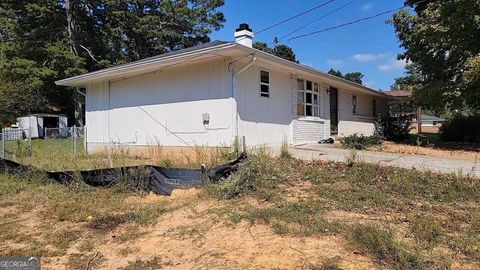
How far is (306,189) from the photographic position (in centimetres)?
623

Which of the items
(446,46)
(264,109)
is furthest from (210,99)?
(446,46)

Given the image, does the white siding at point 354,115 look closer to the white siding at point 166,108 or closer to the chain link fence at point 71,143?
the white siding at point 166,108

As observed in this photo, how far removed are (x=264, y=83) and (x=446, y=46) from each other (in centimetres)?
816

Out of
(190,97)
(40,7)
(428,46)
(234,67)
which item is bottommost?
(190,97)

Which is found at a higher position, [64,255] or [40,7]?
[40,7]

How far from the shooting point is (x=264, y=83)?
1097 centimetres

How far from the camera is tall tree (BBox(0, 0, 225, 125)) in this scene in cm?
2456

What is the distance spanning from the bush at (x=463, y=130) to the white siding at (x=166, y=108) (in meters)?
13.0

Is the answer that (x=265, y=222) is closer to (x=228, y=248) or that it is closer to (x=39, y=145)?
(x=228, y=248)

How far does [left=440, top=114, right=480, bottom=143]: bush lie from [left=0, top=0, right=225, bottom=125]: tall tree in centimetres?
2011

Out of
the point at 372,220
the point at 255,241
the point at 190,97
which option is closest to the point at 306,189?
the point at 372,220

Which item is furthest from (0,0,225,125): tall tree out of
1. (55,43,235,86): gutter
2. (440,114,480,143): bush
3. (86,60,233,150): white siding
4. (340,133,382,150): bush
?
(440,114,480,143): bush

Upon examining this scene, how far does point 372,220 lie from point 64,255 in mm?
3660

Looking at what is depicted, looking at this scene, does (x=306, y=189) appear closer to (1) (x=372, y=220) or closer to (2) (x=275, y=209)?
(2) (x=275, y=209)
